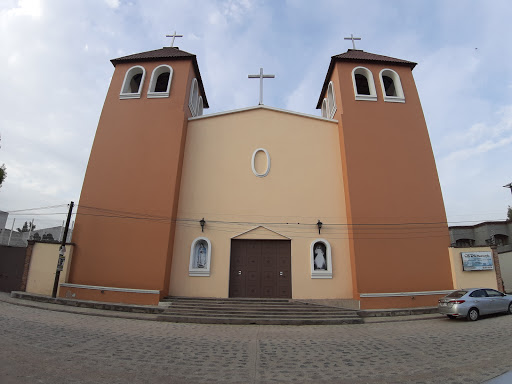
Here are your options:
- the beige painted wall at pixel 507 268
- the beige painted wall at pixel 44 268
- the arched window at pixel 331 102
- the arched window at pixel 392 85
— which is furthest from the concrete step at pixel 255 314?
the beige painted wall at pixel 507 268

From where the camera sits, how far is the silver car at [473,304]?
375 inches

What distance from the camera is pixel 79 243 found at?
1238 cm

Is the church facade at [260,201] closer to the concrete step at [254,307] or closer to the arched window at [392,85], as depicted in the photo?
the arched window at [392,85]

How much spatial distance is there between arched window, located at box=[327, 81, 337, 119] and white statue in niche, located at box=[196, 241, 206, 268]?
10.0 metres

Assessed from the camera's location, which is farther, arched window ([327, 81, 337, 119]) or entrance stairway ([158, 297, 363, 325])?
arched window ([327, 81, 337, 119])

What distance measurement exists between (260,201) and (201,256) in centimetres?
372

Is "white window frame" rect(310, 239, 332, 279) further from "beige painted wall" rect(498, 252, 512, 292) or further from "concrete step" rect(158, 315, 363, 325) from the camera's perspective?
"beige painted wall" rect(498, 252, 512, 292)

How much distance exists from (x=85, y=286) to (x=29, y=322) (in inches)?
156

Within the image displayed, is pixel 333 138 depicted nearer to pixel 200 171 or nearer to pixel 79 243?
pixel 200 171

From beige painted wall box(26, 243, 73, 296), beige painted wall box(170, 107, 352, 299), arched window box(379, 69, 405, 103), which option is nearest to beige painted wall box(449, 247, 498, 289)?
beige painted wall box(170, 107, 352, 299)

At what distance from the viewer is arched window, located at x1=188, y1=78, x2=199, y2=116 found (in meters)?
15.7

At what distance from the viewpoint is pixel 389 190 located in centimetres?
1296

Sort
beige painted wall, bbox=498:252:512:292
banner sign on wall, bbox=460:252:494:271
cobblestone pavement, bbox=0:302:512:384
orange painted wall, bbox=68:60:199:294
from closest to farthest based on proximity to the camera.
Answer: cobblestone pavement, bbox=0:302:512:384
orange painted wall, bbox=68:60:199:294
banner sign on wall, bbox=460:252:494:271
beige painted wall, bbox=498:252:512:292

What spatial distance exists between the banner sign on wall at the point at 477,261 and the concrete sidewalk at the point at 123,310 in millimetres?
2973
